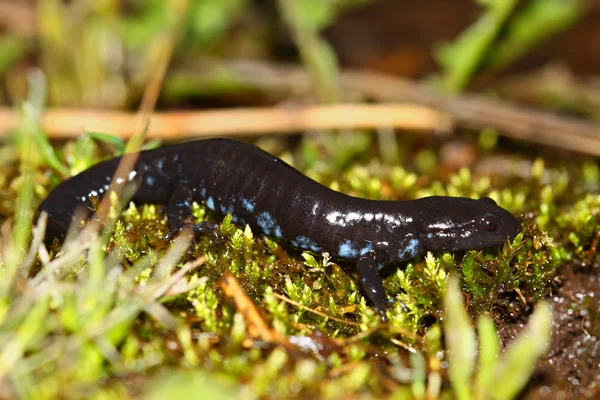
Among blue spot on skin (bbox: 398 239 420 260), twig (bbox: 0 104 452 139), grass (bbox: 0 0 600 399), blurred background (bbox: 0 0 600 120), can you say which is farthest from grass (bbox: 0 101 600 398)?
blurred background (bbox: 0 0 600 120)

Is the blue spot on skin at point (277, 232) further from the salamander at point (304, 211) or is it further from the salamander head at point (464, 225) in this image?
the salamander head at point (464, 225)

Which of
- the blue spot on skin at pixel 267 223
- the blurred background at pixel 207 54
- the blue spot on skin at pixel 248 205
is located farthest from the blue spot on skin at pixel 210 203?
the blurred background at pixel 207 54

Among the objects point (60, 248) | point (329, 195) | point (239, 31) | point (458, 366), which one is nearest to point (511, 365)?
point (458, 366)

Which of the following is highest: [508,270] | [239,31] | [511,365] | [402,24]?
[402,24]

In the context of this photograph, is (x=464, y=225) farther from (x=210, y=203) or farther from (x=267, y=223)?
(x=210, y=203)

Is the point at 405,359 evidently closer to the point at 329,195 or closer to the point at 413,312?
the point at 413,312

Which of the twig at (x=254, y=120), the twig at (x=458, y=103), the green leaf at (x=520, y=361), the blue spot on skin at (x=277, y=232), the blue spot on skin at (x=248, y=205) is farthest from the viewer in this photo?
the twig at (x=254, y=120)
